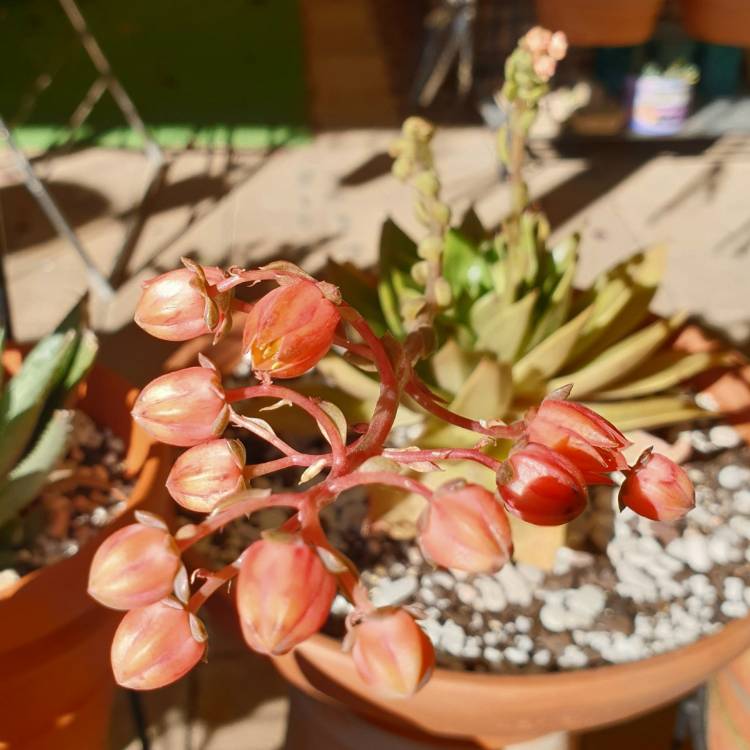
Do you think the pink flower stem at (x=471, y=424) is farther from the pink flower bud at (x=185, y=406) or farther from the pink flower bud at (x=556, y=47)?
the pink flower bud at (x=556, y=47)

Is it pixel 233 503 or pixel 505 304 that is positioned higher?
pixel 233 503

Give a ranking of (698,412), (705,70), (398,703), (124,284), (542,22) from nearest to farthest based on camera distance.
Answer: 1. (398,703)
2. (698,412)
3. (124,284)
4. (542,22)
5. (705,70)

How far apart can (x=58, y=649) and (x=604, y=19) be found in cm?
182

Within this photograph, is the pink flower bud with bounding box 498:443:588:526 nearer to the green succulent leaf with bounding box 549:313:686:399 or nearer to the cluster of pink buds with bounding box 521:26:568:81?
the cluster of pink buds with bounding box 521:26:568:81

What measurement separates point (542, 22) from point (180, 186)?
0.97 m

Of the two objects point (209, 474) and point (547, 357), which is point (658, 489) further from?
point (547, 357)

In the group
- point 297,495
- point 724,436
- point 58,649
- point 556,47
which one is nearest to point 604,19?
point 724,436

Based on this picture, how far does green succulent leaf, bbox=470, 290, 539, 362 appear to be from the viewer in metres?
0.81

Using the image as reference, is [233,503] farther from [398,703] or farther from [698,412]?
[698,412]

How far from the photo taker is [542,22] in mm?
2174

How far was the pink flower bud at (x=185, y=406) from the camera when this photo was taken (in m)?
0.40

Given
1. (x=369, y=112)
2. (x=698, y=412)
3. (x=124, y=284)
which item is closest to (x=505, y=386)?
(x=698, y=412)

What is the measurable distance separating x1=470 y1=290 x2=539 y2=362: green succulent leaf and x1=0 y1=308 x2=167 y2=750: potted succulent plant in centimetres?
32

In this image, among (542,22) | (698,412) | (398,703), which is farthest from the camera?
(542,22)
